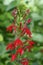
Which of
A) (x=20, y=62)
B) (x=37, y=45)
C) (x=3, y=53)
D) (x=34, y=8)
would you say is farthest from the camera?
(x=34, y=8)

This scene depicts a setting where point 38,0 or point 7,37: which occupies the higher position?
point 38,0

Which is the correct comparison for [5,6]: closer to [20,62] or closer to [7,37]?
[7,37]

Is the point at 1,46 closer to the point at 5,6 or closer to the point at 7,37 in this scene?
the point at 7,37

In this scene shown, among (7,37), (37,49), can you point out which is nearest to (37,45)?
(37,49)

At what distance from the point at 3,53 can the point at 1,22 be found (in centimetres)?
42

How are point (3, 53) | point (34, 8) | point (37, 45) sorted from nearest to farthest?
1. point (3, 53)
2. point (37, 45)
3. point (34, 8)

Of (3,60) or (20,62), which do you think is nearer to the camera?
(20,62)

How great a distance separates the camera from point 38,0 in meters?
3.11

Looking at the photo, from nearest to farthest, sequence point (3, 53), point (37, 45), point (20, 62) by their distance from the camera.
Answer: point (20, 62)
point (3, 53)
point (37, 45)

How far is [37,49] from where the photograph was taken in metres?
2.62

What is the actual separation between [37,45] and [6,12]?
466 mm

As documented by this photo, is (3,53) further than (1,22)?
No

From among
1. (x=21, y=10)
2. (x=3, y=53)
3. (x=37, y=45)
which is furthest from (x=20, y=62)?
(x=37, y=45)

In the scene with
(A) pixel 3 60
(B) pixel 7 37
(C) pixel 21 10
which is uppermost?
(C) pixel 21 10
